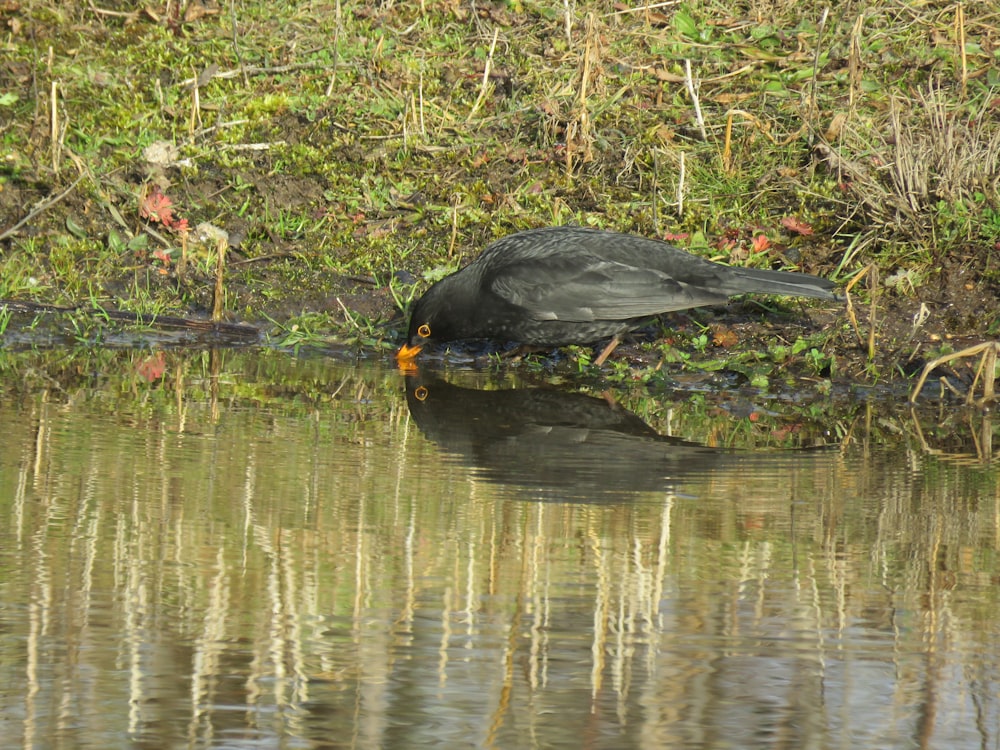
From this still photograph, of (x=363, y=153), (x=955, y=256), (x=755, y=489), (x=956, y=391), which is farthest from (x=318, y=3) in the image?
(x=755, y=489)

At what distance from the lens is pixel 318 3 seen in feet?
38.0

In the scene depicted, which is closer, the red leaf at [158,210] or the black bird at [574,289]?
the black bird at [574,289]

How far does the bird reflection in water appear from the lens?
216 inches

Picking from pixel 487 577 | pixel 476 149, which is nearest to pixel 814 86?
pixel 476 149

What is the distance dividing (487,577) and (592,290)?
139 inches

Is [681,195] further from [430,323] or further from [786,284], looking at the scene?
[430,323]

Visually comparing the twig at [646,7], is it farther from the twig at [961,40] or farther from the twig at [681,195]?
the twig at [681,195]

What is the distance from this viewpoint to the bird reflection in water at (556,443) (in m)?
5.48

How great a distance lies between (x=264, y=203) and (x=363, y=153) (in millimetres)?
841

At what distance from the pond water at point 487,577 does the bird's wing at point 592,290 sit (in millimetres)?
1002

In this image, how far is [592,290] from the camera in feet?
25.1

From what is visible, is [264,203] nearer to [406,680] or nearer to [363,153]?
[363,153]

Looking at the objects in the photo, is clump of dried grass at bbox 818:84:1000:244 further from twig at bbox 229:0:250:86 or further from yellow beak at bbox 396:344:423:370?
twig at bbox 229:0:250:86

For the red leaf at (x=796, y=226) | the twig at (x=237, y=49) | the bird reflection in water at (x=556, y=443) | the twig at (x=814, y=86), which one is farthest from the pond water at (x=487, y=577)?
the twig at (x=237, y=49)
